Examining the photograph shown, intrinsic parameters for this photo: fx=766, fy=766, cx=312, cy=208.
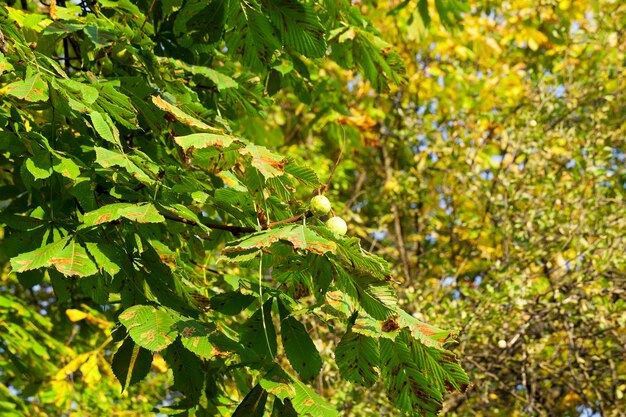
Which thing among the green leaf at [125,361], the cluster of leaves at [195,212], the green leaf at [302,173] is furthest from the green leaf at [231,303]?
the green leaf at [302,173]

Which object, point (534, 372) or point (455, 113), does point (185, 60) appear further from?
point (455, 113)

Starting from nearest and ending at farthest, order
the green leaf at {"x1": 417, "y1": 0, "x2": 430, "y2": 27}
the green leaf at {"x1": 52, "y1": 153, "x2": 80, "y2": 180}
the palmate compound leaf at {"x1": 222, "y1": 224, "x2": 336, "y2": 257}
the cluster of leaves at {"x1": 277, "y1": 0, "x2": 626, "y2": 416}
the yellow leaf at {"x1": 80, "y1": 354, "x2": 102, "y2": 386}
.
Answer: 1. the palmate compound leaf at {"x1": 222, "y1": 224, "x2": 336, "y2": 257}
2. the green leaf at {"x1": 52, "y1": 153, "x2": 80, "y2": 180}
3. the green leaf at {"x1": 417, "y1": 0, "x2": 430, "y2": 27}
4. the yellow leaf at {"x1": 80, "y1": 354, "x2": 102, "y2": 386}
5. the cluster of leaves at {"x1": 277, "y1": 0, "x2": 626, "y2": 416}

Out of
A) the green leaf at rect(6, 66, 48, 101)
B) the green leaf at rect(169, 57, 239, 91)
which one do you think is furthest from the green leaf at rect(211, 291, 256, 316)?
the green leaf at rect(169, 57, 239, 91)

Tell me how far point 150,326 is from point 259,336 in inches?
10.8

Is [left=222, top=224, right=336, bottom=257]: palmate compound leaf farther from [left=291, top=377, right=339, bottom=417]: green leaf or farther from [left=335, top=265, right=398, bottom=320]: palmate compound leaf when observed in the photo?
[left=291, top=377, right=339, bottom=417]: green leaf

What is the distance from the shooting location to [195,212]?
7.94 feet

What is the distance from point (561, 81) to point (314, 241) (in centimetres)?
577

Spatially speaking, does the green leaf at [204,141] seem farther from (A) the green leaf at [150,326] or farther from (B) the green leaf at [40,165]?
(B) the green leaf at [40,165]

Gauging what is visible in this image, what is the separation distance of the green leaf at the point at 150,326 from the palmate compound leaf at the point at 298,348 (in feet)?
0.91

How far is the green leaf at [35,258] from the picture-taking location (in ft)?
6.14

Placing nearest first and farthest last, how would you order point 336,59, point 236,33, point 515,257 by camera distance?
1. point 236,33
2. point 336,59
3. point 515,257

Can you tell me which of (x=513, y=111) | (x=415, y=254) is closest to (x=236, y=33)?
(x=513, y=111)

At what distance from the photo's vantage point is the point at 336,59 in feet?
10.8

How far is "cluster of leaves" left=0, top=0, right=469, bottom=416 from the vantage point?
5.79ft
